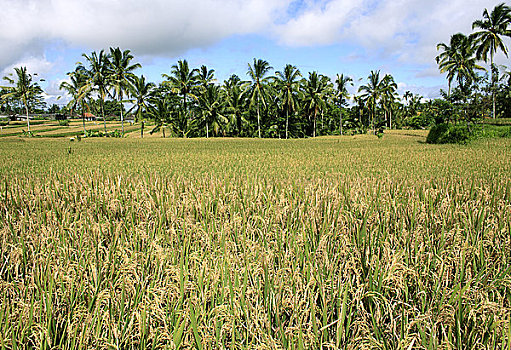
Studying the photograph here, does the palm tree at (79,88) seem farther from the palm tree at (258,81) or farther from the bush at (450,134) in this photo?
the bush at (450,134)

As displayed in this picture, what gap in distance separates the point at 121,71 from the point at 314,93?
20366 millimetres

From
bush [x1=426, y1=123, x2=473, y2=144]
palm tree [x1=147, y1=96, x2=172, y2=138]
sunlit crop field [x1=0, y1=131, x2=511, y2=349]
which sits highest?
palm tree [x1=147, y1=96, x2=172, y2=138]

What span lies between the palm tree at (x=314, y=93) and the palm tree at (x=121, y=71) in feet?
59.2

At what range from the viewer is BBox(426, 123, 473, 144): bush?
48.6ft

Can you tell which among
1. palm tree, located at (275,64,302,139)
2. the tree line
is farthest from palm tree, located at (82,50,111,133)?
palm tree, located at (275,64,302,139)

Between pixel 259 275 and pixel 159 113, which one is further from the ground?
pixel 159 113

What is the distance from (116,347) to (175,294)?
0.43 m

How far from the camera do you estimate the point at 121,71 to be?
1379 inches

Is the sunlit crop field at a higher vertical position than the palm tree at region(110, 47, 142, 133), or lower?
lower

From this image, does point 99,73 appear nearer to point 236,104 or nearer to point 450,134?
point 236,104

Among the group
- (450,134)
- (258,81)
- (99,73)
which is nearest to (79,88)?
(99,73)

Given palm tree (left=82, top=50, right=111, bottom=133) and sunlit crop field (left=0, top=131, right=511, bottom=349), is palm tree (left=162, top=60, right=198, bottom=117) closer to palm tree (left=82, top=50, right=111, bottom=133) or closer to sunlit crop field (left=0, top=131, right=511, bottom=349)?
palm tree (left=82, top=50, right=111, bottom=133)

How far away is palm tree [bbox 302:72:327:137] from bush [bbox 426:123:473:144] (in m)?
22.1

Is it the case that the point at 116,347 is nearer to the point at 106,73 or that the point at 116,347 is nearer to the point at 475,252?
the point at 475,252
